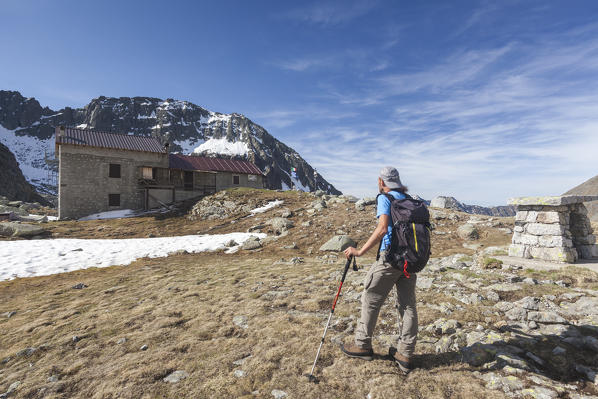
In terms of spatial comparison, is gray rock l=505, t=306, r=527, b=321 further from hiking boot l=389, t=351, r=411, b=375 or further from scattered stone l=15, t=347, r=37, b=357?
scattered stone l=15, t=347, r=37, b=357

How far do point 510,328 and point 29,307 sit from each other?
12125 mm

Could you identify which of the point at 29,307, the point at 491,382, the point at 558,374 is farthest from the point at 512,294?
the point at 29,307

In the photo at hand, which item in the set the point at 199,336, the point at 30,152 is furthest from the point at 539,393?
the point at 30,152

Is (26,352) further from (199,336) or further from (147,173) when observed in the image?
(147,173)

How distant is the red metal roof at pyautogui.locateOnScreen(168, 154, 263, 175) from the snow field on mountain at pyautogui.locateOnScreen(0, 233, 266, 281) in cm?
2389

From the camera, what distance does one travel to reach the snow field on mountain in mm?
11914

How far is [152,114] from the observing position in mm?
189625

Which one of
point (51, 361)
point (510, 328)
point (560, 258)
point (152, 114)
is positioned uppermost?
point (152, 114)

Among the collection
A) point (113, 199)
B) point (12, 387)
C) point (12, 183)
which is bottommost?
point (12, 387)

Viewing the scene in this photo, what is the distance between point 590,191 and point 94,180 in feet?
153

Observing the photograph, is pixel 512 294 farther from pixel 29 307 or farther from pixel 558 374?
pixel 29 307

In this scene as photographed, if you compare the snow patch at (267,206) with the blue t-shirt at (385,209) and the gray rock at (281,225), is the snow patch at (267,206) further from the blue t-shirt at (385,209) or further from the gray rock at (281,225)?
the blue t-shirt at (385,209)

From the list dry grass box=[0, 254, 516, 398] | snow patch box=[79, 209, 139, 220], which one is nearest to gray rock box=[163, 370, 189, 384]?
dry grass box=[0, 254, 516, 398]

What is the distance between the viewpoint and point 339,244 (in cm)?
1348
